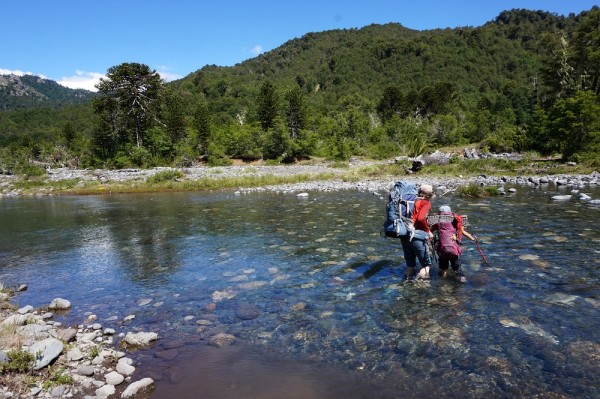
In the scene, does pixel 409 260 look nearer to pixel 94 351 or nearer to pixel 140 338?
pixel 140 338

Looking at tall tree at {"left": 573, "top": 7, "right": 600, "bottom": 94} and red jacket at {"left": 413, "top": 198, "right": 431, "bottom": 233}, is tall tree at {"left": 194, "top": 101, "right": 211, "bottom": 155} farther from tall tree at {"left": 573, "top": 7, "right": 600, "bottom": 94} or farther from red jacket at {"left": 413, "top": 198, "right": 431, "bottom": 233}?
red jacket at {"left": 413, "top": 198, "right": 431, "bottom": 233}

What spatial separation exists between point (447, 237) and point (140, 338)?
6.10m

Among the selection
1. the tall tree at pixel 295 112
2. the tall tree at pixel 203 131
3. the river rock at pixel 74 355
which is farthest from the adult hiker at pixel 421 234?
the tall tree at pixel 295 112

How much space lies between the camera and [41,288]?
974 centimetres

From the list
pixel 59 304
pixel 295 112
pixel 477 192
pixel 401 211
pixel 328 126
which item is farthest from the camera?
pixel 328 126

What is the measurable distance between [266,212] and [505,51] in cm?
20272

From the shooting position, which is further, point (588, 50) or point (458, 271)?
point (588, 50)

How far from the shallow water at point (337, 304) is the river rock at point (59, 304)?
0.29m

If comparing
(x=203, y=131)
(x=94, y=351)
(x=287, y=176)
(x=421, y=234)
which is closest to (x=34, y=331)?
(x=94, y=351)

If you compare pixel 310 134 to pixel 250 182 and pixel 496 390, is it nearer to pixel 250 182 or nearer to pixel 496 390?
pixel 250 182

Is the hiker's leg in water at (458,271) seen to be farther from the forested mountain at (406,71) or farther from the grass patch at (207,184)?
the forested mountain at (406,71)

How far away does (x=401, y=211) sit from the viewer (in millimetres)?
8273

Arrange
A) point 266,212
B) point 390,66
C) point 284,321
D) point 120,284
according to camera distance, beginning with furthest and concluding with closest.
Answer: point 390,66 → point 266,212 → point 120,284 → point 284,321

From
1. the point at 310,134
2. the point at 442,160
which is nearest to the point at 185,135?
the point at 310,134
